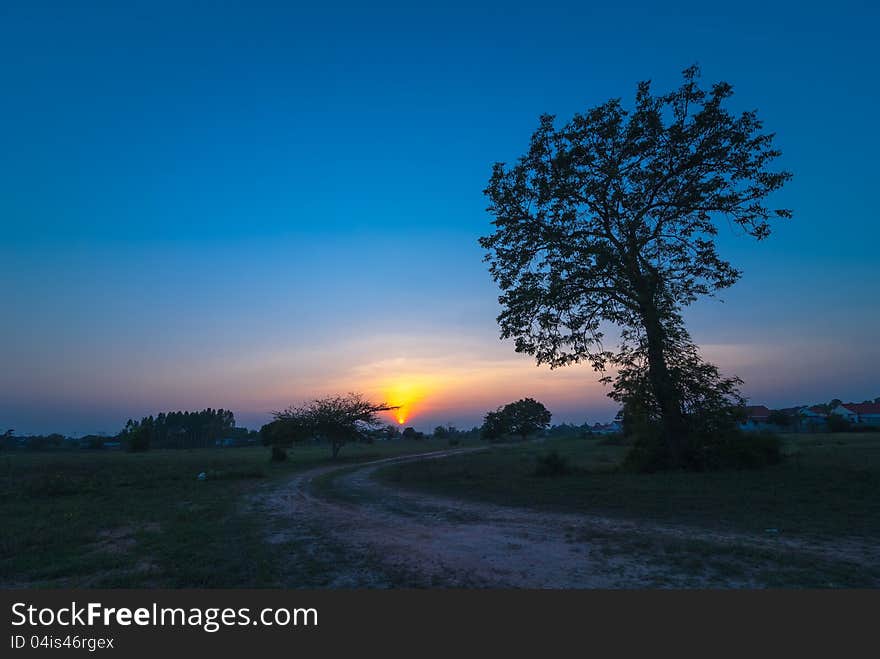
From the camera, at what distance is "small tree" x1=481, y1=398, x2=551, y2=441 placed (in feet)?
339

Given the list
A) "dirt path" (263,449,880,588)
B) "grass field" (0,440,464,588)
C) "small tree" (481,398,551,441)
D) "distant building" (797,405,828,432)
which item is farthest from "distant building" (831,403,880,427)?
"grass field" (0,440,464,588)

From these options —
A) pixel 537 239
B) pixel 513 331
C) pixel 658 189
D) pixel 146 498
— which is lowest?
pixel 146 498

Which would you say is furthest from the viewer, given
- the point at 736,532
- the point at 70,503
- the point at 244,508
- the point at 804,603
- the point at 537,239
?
the point at 537,239

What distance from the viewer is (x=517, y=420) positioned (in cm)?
10825

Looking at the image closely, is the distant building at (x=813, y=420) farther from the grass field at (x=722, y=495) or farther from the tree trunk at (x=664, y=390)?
the tree trunk at (x=664, y=390)

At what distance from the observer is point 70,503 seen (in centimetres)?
1537

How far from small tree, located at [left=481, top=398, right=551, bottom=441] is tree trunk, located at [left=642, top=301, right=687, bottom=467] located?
3377 inches

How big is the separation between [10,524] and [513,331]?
55.0ft

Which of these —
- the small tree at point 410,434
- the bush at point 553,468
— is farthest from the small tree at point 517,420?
the bush at point 553,468

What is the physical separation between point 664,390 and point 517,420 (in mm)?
92323

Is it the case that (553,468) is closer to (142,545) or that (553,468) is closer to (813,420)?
(142,545)

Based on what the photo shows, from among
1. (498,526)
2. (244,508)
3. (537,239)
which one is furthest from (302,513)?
(537,239)

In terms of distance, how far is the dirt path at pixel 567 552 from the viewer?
18.7 ft

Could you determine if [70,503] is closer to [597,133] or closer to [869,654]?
[869,654]
